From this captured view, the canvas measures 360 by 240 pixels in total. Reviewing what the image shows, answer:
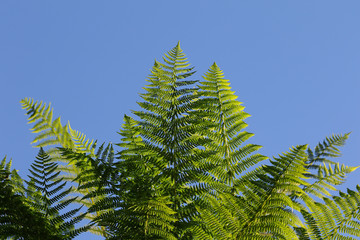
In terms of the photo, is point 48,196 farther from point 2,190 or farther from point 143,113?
point 143,113

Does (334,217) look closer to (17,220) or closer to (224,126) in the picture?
(224,126)

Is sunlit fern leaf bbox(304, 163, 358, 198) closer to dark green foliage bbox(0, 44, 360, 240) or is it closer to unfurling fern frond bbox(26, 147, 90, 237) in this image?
dark green foliage bbox(0, 44, 360, 240)

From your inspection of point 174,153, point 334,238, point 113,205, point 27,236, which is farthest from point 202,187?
point 27,236

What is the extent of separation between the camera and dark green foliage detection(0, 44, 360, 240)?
151cm

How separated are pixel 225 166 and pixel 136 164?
1.48 ft

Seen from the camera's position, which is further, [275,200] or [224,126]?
[224,126]

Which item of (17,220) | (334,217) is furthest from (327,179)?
(17,220)

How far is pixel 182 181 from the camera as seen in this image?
1.86 metres

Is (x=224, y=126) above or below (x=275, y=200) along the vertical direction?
above

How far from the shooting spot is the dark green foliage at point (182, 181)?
1.51m

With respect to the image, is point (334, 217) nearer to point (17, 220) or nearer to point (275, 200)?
point (275, 200)

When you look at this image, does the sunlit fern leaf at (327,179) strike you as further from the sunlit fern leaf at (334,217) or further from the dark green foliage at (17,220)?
the dark green foliage at (17,220)

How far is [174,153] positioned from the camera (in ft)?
6.30

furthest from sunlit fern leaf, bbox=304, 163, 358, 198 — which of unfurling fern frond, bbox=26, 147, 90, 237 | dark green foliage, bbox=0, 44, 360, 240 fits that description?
unfurling fern frond, bbox=26, 147, 90, 237
